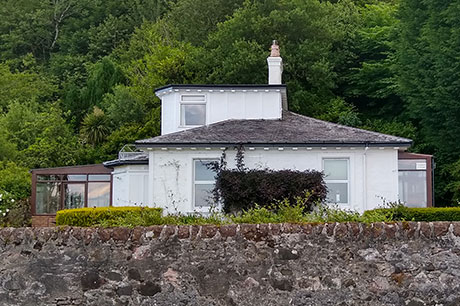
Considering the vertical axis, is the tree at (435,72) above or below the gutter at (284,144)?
above

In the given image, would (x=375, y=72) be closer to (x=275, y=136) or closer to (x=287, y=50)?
(x=287, y=50)

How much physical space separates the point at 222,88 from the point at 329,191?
5841mm

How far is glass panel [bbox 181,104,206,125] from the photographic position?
27.2 m

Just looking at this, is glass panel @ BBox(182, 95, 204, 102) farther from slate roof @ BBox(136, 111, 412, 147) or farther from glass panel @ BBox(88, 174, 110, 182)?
glass panel @ BBox(88, 174, 110, 182)

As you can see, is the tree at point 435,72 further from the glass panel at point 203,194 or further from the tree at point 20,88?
the tree at point 20,88

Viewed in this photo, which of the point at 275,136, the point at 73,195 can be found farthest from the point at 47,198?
the point at 275,136

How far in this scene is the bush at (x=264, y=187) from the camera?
2272 cm

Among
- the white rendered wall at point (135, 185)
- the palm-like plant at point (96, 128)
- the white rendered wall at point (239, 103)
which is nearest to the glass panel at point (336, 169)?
the white rendered wall at point (239, 103)

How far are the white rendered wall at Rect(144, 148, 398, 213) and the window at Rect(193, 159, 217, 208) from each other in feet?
0.58

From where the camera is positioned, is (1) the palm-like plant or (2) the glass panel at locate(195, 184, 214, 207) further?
(1) the palm-like plant

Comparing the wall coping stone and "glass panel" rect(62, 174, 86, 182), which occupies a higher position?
"glass panel" rect(62, 174, 86, 182)

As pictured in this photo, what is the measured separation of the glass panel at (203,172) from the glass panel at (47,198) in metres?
9.32

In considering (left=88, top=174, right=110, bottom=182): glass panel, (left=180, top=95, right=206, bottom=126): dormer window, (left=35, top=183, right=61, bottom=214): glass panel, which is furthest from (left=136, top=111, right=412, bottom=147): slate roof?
(left=35, top=183, right=61, bottom=214): glass panel

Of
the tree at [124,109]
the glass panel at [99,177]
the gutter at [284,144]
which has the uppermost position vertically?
the tree at [124,109]
